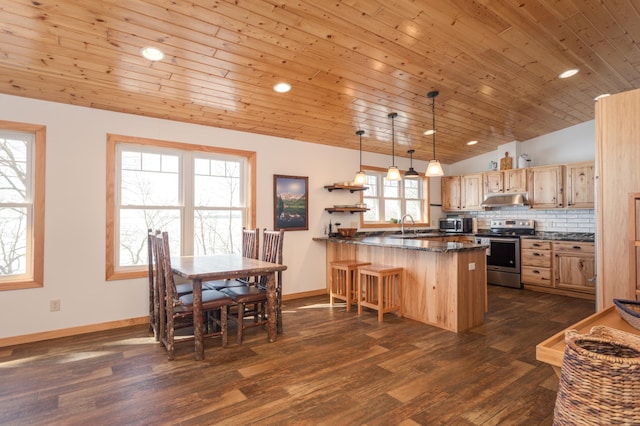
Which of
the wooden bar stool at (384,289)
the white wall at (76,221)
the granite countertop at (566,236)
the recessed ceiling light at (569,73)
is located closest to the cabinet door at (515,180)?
the granite countertop at (566,236)

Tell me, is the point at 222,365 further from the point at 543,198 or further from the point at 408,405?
the point at 543,198

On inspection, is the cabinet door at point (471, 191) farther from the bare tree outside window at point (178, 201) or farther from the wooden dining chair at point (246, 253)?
the wooden dining chair at point (246, 253)

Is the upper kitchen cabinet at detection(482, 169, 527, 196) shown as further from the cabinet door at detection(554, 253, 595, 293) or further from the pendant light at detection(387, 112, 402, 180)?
the pendant light at detection(387, 112, 402, 180)

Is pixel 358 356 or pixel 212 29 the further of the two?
pixel 358 356

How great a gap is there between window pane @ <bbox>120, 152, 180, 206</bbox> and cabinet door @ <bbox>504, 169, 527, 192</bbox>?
5.49m

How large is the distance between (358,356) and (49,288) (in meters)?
3.10

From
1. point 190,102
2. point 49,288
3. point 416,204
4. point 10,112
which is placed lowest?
point 49,288

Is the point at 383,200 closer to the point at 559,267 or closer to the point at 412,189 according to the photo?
the point at 412,189

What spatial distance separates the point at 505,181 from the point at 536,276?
5.72 ft

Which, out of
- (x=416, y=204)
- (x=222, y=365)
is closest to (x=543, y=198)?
(x=416, y=204)

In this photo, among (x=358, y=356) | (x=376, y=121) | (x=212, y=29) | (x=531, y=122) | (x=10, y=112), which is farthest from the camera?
(x=531, y=122)

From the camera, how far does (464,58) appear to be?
343 centimetres

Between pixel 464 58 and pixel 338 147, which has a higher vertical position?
pixel 464 58

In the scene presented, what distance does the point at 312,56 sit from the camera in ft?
10.4
